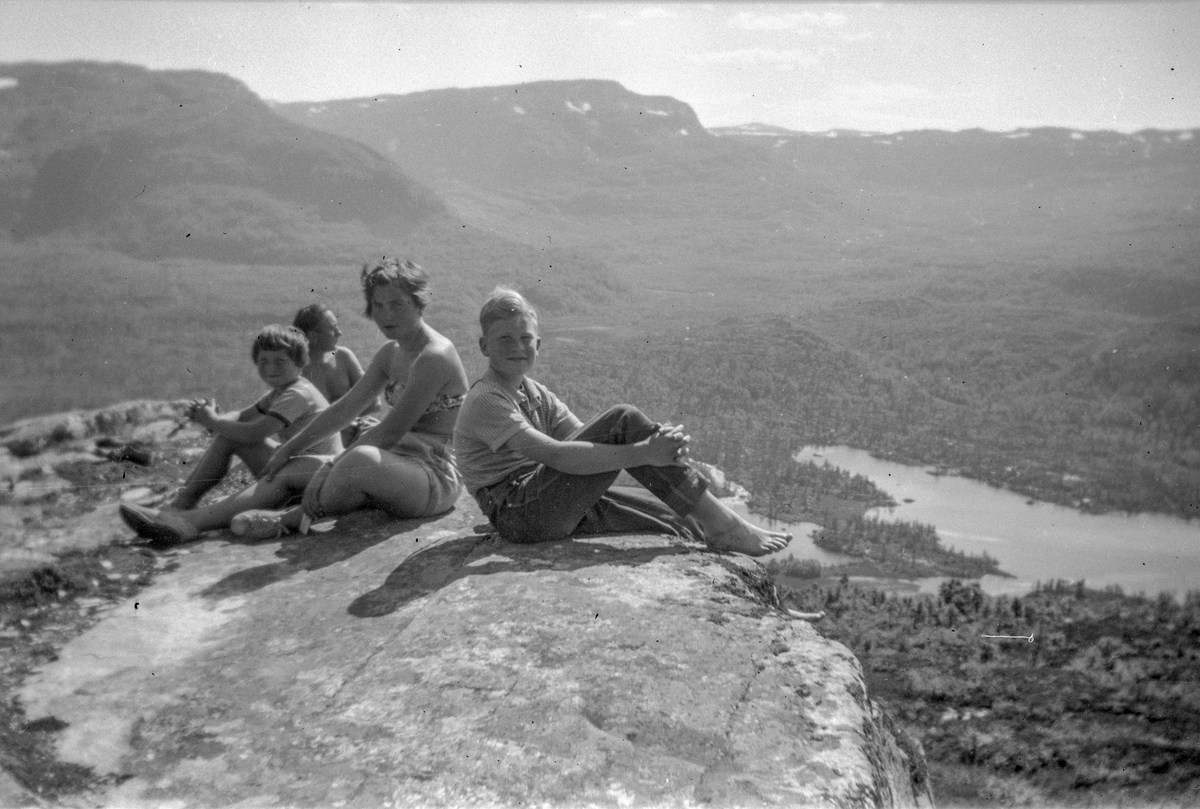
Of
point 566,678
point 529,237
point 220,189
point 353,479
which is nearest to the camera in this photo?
point 566,678

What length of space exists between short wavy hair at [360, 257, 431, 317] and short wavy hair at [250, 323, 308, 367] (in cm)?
58

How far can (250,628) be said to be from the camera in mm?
3186

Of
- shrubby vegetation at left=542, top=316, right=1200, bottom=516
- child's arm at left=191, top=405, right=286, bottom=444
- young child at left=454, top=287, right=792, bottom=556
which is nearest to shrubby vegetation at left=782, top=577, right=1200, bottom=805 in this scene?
young child at left=454, top=287, right=792, bottom=556

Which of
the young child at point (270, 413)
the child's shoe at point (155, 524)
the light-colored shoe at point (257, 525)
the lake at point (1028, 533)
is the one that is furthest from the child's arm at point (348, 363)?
the lake at point (1028, 533)

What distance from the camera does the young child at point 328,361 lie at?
528cm

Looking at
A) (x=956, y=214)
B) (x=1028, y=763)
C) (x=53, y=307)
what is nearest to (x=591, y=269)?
(x=53, y=307)

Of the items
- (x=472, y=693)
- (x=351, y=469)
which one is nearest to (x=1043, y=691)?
(x=472, y=693)

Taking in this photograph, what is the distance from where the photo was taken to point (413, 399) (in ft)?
14.1

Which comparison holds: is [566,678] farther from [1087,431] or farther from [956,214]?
[956,214]

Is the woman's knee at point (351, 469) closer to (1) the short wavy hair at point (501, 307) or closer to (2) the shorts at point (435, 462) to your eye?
(2) the shorts at point (435, 462)

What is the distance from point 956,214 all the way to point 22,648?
88.3 feet

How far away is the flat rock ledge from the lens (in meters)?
2.14

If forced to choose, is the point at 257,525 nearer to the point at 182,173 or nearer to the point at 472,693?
the point at 472,693

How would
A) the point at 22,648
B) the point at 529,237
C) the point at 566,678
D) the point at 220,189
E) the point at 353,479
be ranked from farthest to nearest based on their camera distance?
the point at 529,237 → the point at 220,189 → the point at 353,479 → the point at 22,648 → the point at 566,678
